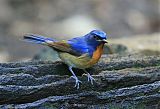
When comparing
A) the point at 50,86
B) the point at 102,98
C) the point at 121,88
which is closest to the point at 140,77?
the point at 121,88

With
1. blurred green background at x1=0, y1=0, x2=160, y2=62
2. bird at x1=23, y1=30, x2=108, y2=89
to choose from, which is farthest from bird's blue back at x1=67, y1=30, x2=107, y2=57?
blurred green background at x1=0, y1=0, x2=160, y2=62

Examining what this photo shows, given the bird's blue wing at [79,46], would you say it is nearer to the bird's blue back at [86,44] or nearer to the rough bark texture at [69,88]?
the bird's blue back at [86,44]

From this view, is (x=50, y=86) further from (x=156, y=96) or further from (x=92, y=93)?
(x=156, y=96)

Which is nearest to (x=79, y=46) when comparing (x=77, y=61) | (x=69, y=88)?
(x=77, y=61)

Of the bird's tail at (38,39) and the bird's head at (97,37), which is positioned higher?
the bird's head at (97,37)

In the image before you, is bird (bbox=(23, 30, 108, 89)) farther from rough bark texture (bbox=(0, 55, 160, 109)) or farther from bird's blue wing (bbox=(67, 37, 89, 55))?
rough bark texture (bbox=(0, 55, 160, 109))

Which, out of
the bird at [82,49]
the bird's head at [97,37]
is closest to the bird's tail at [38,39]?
the bird at [82,49]

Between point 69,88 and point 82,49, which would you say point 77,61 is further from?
point 69,88
